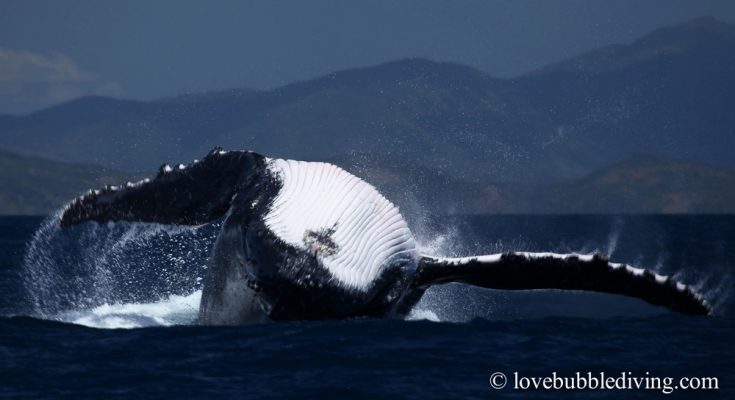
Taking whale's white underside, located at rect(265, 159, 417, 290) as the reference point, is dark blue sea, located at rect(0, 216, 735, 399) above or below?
below

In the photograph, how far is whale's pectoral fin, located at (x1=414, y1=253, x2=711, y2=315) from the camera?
9.62 meters

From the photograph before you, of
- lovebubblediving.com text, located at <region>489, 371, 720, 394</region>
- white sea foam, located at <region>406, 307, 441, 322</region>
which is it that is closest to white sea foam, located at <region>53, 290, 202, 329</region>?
white sea foam, located at <region>406, 307, 441, 322</region>

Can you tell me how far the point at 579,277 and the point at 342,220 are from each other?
226cm

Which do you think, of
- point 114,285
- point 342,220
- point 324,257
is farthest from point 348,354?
point 114,285

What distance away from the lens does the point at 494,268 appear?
969 cm

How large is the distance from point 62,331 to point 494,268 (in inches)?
188

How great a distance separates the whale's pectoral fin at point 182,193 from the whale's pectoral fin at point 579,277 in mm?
2381

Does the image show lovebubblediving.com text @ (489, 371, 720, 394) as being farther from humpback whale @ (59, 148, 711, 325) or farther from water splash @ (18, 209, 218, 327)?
water splash @ (18, 209, 218, 327)

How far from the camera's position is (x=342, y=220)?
9625mm

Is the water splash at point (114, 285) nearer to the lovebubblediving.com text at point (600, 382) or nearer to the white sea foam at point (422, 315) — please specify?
the white sea foam at point (422, 315)

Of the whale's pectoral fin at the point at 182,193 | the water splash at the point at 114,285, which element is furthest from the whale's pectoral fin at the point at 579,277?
the water splash at the point at 114,285

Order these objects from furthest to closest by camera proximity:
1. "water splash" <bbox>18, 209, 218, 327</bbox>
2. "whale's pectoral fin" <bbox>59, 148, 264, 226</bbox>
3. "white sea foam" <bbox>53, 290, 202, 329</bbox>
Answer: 1. "water splash" <bbox>18, 209, 218, 327</bbox>
2. "white sea foam" <bbox>53, 290, 202, 329</bbox>
3. "whale's pectoral fin" <bbox>59, 148, 264, 226</bbox>

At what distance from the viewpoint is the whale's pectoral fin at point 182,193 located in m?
10.2

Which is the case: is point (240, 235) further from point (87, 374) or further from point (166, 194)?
point (87, 374)
